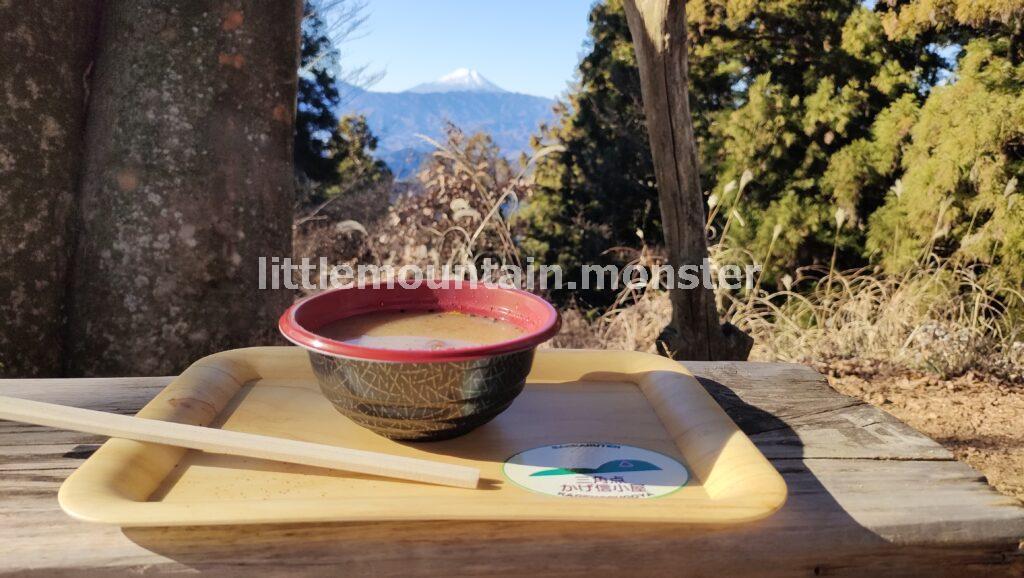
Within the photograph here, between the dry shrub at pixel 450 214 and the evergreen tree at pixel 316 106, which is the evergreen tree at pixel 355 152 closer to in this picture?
the evergreen tree at pixel 316 106

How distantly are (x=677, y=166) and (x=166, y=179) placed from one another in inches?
63.4

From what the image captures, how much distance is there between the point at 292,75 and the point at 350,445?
1.52 meters

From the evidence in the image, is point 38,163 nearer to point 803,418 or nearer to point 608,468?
point 608,468

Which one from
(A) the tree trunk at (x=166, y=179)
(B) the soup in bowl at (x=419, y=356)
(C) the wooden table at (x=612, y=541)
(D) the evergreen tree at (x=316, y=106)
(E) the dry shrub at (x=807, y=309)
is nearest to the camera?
(C) the wooden table at (x=612, y=541)

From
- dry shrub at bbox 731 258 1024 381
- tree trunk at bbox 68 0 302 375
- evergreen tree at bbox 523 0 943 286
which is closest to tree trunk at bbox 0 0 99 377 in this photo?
tree trunk at bbox 68 0 302 375

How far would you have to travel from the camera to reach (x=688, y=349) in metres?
2.98

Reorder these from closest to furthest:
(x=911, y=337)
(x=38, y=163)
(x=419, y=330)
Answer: (x=419, y=330) → (x=38, y=163) → (x=911, y=337)

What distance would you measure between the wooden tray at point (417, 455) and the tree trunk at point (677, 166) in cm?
143

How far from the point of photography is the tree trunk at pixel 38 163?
1974 millimetres

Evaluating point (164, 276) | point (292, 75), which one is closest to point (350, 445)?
point (164, 276)

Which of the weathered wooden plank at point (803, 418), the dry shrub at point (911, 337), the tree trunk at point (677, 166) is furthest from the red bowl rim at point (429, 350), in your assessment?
the dry shrub at point (911, 337)

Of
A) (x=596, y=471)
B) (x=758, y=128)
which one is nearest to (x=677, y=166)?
(x=596, y=471)

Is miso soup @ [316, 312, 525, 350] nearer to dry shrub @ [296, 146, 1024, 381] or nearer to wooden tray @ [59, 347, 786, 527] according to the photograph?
wooden tray @ [59, 347, 786, 527]

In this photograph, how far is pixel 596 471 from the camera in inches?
40.8
